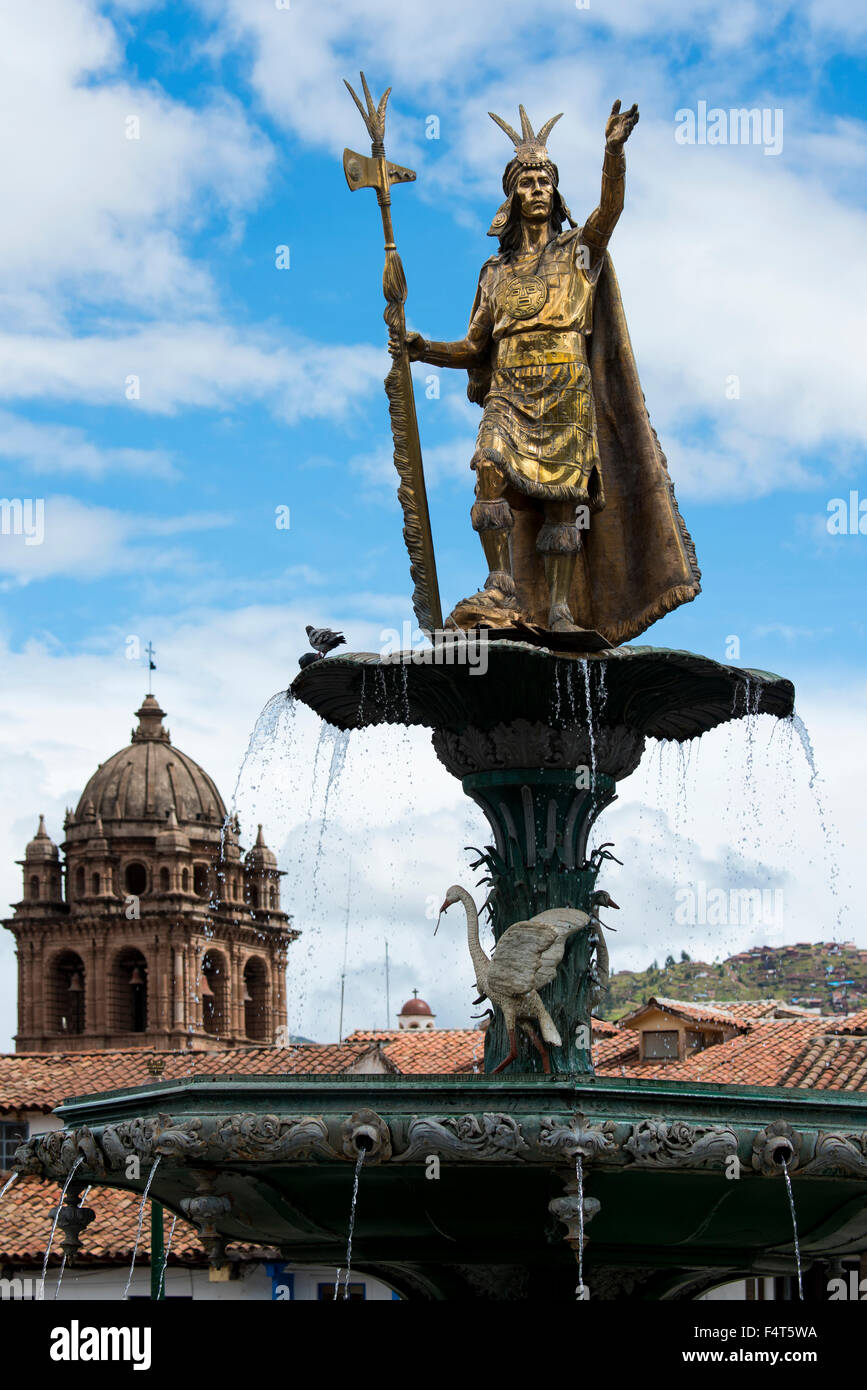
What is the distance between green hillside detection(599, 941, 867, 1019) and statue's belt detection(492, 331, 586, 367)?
55.7m

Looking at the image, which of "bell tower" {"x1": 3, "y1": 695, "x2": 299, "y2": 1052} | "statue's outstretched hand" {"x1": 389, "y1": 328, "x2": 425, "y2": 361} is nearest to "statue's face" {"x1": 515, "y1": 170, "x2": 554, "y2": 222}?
"statue's outstretched hand" {"x1": 389, "y1": 328, "x2": 425, "y2": 361}

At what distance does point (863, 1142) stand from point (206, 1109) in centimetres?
281

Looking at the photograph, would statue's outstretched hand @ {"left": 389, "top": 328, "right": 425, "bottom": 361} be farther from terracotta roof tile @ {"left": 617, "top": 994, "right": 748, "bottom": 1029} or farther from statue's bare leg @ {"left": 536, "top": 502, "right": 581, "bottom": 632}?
terracotta roof tile @ {"left": 617, "top": 994, "right": 748, "bottom": 1029}

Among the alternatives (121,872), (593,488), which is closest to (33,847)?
(121,872)

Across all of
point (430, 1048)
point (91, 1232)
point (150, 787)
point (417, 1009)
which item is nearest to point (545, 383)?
point (91, 1232)

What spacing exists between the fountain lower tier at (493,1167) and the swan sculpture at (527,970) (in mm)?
980

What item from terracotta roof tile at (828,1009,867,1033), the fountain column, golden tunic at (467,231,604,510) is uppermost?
terracotta roof tile at (828,1009,867,1033)

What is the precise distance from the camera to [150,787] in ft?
389

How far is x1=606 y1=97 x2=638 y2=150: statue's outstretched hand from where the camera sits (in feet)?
Answer: 38.2

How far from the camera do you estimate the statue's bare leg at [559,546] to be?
12.1 metres

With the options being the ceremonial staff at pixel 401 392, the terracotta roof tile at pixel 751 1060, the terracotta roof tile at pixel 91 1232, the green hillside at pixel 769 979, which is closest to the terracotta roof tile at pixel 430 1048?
the terracotta roof tile at pixel 751 1060

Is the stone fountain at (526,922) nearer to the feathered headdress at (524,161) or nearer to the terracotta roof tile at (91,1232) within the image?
the feathered headdress at (524,161)

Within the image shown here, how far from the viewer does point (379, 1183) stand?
383 inches

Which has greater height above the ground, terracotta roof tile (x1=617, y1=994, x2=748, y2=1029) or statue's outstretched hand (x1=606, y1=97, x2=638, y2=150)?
terracotta roof tile (x1=617, y1=994, x2=748, y2=1029)
